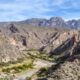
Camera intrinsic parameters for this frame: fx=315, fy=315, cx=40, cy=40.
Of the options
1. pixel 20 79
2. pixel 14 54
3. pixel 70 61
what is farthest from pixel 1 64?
pixel 70 61

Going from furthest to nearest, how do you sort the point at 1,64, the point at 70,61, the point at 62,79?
the point at 1,64 < the point at 70,61 < the point at 62,79

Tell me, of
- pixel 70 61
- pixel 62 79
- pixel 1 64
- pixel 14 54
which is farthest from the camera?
pixel 14 54

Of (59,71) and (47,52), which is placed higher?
(59,71)

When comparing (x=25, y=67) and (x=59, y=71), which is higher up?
(x=59, y=71)

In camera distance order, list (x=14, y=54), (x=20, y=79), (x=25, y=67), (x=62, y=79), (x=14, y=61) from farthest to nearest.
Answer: (x=14, y=54)
(x=14, y=61)
(x=25, y=67)
(x=20, y=79)
(x=62, y=79)

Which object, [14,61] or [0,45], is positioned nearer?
[14,61]

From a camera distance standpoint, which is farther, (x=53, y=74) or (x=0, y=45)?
(x=0, y=45)

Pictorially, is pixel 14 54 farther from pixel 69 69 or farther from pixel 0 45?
pixel 69 69

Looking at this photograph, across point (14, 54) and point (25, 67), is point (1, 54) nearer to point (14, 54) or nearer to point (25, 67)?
point (14, 54)

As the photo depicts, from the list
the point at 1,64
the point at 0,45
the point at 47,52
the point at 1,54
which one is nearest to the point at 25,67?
the point at 1,64
